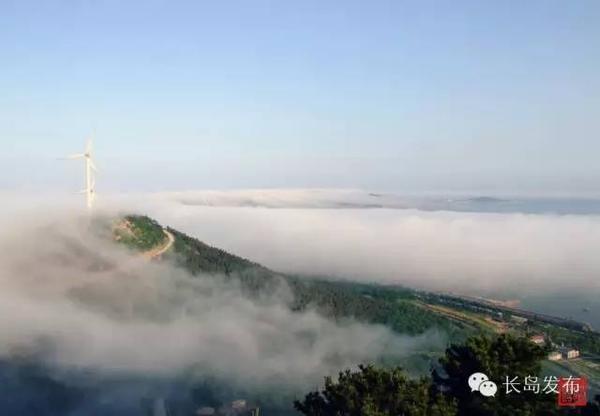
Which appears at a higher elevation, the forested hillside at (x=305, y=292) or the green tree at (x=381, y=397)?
the green tree at (x=381, y=397)

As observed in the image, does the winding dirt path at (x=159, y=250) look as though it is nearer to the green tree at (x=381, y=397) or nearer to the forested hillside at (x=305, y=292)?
the forested hillside at (x=305, y=292)

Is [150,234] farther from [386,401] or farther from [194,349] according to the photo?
[386,401]

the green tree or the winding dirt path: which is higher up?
the green tree

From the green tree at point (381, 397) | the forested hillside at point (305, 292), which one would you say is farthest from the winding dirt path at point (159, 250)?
the green tree at point (381, 397)

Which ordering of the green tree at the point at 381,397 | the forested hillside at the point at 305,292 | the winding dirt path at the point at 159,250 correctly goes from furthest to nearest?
1. the forested hillside at the point at 305,292
2. the winding dirt path at the point at 159,250
3. the green tree at the point at 381,397

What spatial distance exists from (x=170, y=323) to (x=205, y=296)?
13999mm

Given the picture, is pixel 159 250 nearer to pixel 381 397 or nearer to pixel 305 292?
pixel 305 292

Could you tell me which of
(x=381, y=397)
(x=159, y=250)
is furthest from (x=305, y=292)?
(x=381, y=397)

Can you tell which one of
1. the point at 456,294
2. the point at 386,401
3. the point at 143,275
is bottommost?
the point at 456,294

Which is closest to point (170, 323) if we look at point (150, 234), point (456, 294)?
point (150, 234)

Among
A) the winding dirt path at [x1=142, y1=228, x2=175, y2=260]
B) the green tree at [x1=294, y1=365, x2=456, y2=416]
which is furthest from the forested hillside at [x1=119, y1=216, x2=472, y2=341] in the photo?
the green tree at [x1=294, y1=365, x2=456, y2=416]

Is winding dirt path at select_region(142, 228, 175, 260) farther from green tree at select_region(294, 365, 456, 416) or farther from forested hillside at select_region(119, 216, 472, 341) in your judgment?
green tree at select_region(294, 365, 456, 416)

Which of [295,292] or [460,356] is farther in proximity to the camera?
[295,292]

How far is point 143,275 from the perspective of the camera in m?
116
